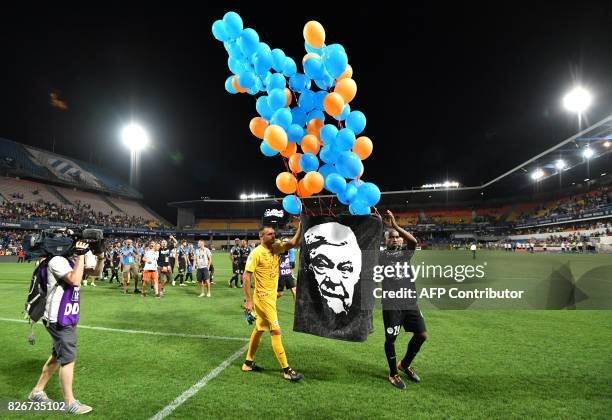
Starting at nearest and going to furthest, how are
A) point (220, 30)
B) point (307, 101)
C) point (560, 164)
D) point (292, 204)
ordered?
point (220, 30) < point (292, 204) < point (307, 101) < point (560, 164)

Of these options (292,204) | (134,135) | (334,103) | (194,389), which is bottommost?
(194,389)

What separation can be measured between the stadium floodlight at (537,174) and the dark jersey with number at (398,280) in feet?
171

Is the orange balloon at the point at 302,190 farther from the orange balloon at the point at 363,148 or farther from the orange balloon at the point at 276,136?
the orange balloon at the point at 363,148

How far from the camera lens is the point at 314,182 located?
5.70m

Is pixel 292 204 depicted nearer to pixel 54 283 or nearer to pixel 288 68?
pixel 288 68

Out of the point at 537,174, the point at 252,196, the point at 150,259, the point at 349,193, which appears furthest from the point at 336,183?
the point at 252,196

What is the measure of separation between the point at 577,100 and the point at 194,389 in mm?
36152

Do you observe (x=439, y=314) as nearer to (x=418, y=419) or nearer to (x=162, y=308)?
(x=418, y=419)

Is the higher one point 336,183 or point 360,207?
point 336,183

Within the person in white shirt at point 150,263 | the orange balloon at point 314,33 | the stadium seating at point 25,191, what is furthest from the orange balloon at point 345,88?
the stadium seating at point 25,191

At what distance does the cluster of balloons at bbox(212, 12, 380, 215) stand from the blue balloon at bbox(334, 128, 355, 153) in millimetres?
16

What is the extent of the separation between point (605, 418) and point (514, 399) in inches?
33.3

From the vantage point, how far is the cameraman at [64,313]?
146 inches

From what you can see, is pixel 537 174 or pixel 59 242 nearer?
pixel 59 242
